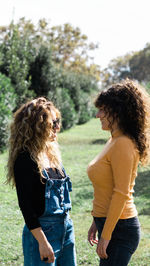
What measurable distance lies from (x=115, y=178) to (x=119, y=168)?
0.07 m

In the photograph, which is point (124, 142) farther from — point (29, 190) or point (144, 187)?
point (144, 187)

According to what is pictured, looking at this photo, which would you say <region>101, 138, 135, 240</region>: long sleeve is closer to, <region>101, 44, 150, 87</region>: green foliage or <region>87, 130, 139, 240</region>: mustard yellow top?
<region>87, 130, 139, 240</region>: mustard yellow top

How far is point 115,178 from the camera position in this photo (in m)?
2.35

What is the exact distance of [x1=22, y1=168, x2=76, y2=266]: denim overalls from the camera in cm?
245

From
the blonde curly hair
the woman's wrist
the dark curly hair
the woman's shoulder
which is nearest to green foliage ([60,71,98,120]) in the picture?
the blonde curly hair

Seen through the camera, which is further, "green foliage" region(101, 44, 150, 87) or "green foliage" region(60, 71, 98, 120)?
"green foliage" region(101, 44, 150, 87)

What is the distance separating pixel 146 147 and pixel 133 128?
0.16 metres

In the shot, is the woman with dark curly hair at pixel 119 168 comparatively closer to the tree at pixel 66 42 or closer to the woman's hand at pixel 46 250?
the woman's hand at pixel 46 250

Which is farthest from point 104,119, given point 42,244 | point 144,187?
point 144,187

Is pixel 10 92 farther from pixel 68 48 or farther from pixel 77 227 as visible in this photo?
pixel 68 48

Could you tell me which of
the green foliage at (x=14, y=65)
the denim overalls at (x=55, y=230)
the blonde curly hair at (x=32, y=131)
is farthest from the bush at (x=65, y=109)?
the denim overalls at (x=55, y=230)

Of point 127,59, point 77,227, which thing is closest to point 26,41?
point 77,227

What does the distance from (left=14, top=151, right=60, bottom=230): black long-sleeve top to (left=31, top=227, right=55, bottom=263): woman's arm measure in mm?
37

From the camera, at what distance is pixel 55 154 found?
2.83 metres
